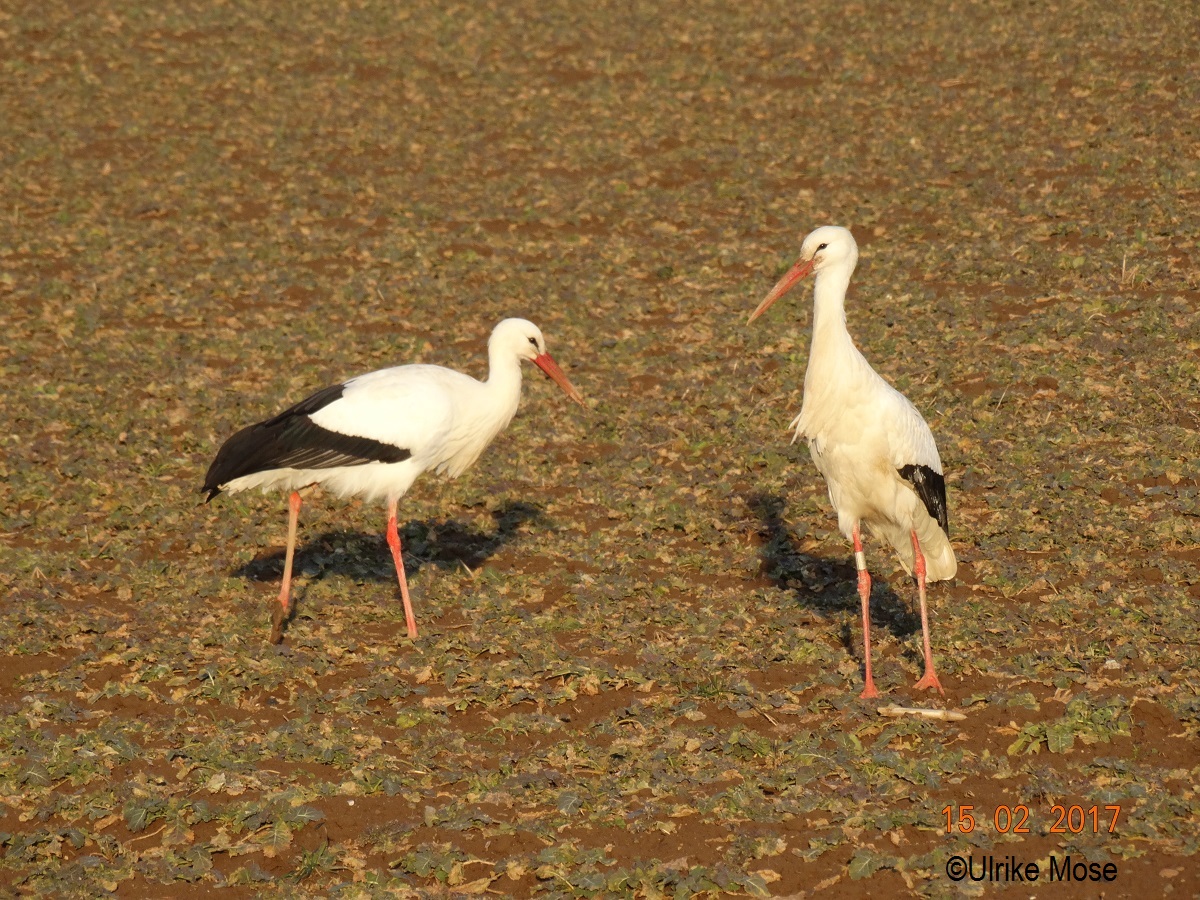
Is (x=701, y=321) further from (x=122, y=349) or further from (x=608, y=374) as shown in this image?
(x=122, y=349)

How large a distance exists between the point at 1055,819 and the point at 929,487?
258cm

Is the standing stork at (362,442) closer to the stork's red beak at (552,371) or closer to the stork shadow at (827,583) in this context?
the stork's red beak at (552,371)

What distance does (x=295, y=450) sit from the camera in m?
9.69

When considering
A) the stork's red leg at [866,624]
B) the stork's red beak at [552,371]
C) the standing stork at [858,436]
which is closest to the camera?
the stork's red leg at [866,624]

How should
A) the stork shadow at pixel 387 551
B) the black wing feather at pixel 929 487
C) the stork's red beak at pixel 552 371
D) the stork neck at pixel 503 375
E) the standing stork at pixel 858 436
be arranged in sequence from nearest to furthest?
the standing stork at pixel 858 436, the black wing feather at pixel 929 487, the stork neck at pixel 503 375, the stork shadow at pixel 387 551, the stork's red beak at pixel 552 371

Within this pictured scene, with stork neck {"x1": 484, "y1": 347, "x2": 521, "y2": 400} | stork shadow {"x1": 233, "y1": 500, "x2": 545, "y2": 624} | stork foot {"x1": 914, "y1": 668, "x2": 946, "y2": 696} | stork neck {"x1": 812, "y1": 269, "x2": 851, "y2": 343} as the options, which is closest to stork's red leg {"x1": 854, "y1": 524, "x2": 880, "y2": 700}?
stork foot {"x1": 914, "y1": 668, "x2": 946, "y2": 696}

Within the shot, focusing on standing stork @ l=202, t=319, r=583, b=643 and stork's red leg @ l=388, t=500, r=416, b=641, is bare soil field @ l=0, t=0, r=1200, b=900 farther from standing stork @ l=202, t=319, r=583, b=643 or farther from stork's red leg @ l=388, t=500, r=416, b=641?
standing stork @ l=202, t=319, r=583, b=643

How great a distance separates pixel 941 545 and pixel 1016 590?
2.96ft

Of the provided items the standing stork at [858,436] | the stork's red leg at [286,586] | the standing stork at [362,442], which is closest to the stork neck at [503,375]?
the standing stork at [362,442]

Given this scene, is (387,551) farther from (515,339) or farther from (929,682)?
(929,682)

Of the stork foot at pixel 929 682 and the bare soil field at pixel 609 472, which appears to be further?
the stork foot at pixel 929 682

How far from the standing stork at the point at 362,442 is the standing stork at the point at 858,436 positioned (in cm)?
264

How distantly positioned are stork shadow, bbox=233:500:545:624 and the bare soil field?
45mm

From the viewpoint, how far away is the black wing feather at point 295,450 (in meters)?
9.66
